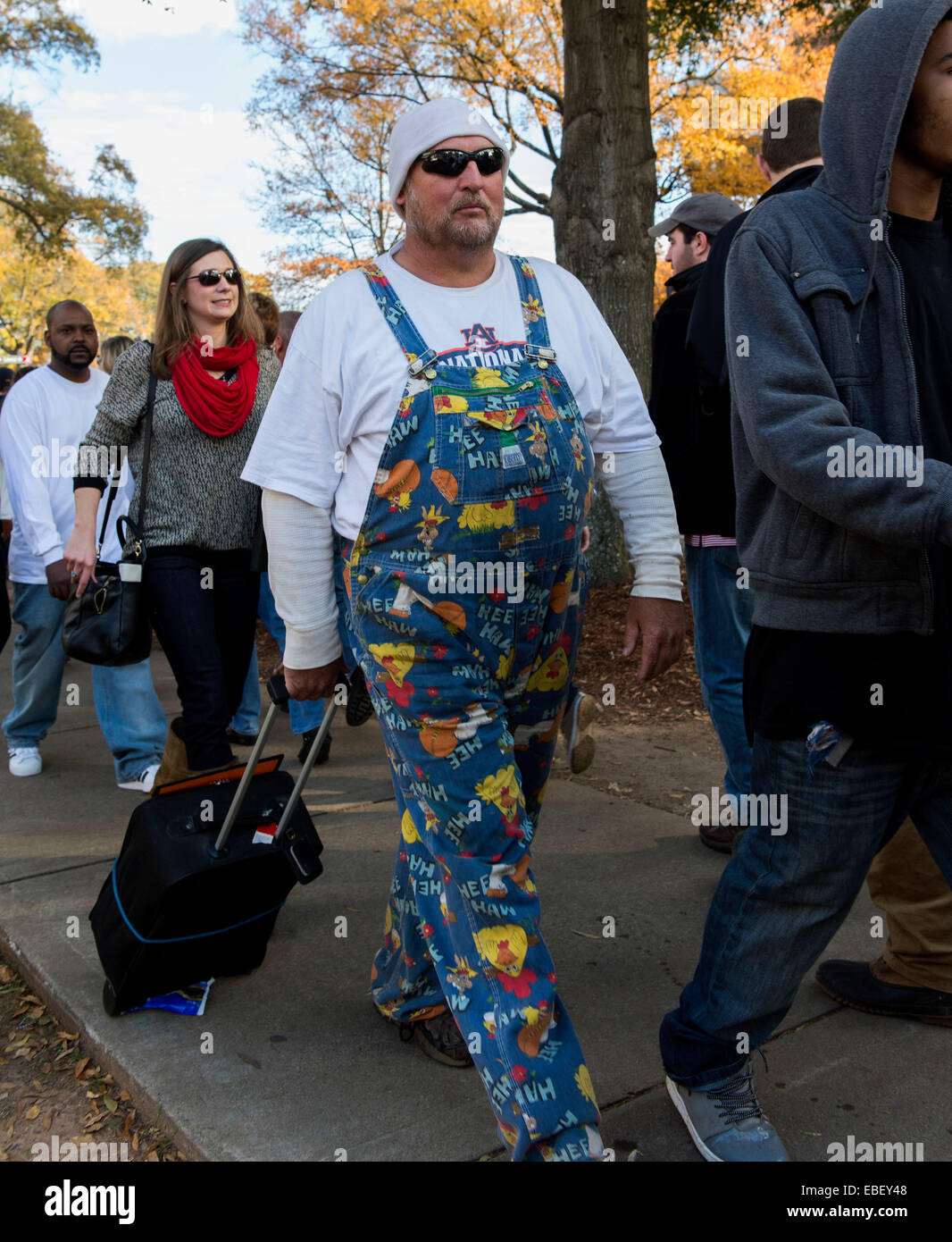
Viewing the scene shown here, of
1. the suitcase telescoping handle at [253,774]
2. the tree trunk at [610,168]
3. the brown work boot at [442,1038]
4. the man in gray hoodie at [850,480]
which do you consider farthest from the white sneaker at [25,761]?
the tree trunk at [610,168]

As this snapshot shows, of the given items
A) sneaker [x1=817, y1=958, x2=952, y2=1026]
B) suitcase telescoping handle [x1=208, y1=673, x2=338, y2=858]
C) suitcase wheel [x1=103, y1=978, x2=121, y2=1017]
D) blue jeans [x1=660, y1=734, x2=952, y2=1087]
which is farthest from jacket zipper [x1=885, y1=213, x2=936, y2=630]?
suitcase wheel [x1=103, y1=978, x2=121, y2=1017]

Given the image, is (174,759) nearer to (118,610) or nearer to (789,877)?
(118,610)

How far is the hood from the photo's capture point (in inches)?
77.2

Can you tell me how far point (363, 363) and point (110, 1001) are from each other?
1859 millimetres

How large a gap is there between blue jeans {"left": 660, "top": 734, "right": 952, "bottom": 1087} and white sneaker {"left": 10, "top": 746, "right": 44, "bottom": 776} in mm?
3854

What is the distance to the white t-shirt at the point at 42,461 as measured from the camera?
535 cm

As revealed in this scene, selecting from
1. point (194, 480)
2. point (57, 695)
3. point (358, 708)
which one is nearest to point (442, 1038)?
point (194, 480)

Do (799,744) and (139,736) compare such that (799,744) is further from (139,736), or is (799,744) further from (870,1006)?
(139,736)

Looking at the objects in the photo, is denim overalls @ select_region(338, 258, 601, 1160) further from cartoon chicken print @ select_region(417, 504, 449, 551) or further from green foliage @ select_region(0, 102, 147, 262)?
green foliage @ select_region(0, 102, 147, 262)

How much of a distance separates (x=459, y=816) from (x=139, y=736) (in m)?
3.21

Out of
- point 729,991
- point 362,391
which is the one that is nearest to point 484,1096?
point 729,991

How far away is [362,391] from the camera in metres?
2.34

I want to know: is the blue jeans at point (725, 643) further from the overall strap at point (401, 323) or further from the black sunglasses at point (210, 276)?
the black sunglasses at point (210, 276)

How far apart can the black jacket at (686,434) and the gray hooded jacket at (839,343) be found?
4.73 ft
